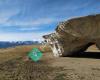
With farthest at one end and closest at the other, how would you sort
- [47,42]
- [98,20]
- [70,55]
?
[47,42] → [70,55] → [98,20]

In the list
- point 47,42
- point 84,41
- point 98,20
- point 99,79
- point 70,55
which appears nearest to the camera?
point 99,79

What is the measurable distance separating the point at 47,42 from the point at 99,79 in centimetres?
2171

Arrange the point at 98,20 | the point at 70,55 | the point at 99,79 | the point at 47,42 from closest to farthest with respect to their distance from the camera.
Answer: the point at 99,79 → the point at 98,20 → the point at 70,55 → the point at 47,42

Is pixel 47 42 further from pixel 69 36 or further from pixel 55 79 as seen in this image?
pixel 55 79

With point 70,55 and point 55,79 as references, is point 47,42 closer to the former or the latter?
point 70,55

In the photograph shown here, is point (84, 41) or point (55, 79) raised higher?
point (84, 41)

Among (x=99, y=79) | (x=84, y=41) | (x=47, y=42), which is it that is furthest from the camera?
(x=47, y=42)

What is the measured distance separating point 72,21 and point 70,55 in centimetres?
616

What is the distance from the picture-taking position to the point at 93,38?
33656 mm

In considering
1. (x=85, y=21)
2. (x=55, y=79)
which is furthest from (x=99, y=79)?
(x=85, y=21)

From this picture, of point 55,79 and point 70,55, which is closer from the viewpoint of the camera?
point 55,79

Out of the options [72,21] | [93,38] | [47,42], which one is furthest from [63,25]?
[47,42]

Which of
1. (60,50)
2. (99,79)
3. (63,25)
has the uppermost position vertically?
(63,25)

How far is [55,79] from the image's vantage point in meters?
20.0
